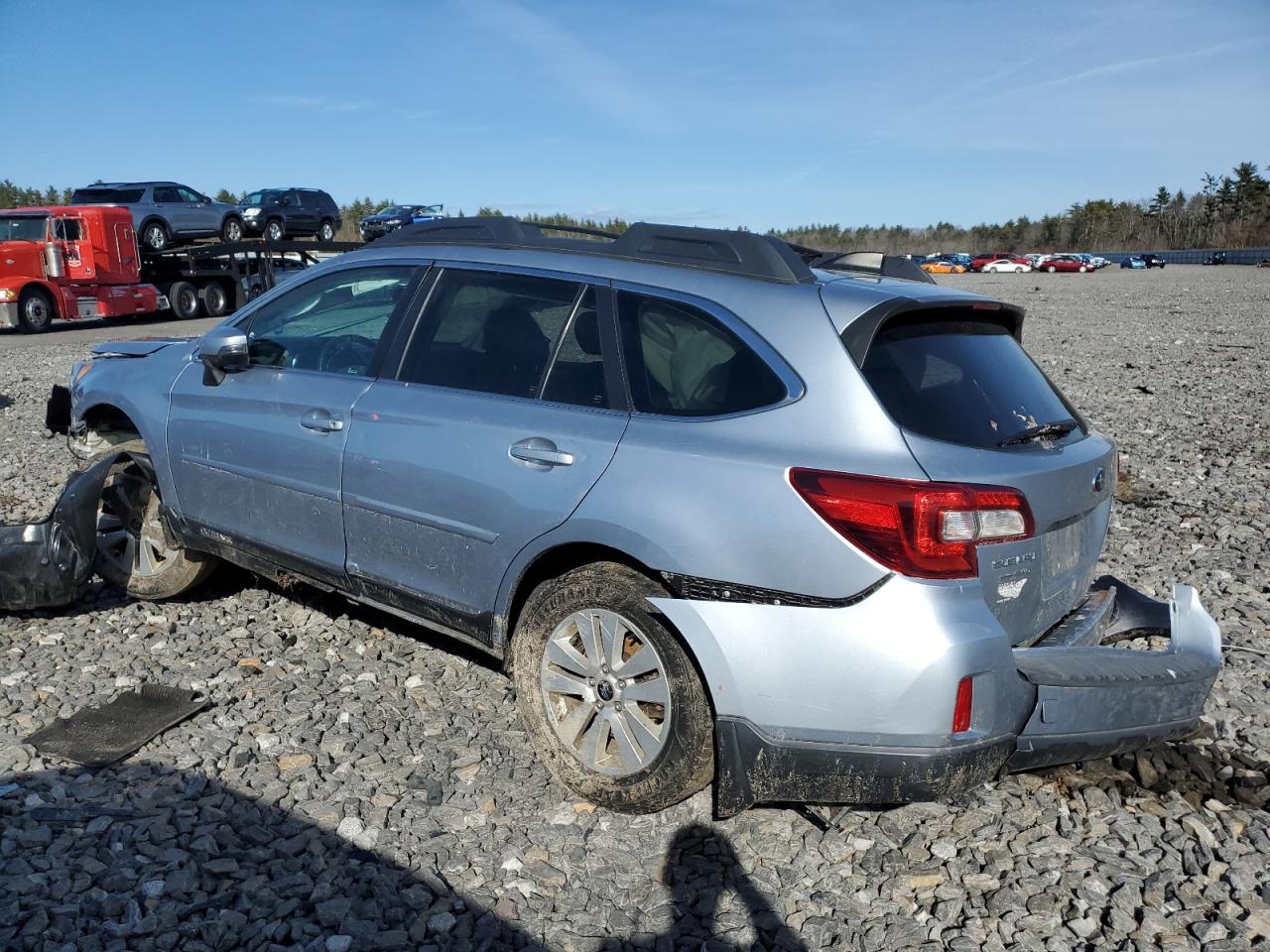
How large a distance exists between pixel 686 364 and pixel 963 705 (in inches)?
51.3

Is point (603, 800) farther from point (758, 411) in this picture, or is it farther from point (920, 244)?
point (920, 244)

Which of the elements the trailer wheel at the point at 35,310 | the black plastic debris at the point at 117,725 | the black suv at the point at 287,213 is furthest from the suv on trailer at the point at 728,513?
the black suv at the point at 287,213

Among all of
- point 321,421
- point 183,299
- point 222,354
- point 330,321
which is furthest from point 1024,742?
point 183,299

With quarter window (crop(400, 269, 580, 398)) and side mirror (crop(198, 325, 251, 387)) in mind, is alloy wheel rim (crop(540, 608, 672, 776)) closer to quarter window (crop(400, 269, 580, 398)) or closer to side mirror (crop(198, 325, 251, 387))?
quarter window (crop(400, 269, 580, 398))

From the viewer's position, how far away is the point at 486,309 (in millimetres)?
3875

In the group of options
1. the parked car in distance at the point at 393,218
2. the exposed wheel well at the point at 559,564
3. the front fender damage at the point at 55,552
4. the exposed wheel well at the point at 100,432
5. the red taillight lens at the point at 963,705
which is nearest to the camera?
the red taillight lens at the point at 963,705

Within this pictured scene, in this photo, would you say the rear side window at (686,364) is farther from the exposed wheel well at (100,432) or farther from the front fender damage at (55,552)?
the exposed wheel well at (100,432)

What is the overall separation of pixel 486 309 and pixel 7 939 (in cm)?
242

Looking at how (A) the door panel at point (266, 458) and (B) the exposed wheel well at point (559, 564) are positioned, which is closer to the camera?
(B) the exposed wheel well at point (559, 564)

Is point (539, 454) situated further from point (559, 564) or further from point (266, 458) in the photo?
point (266, 458)

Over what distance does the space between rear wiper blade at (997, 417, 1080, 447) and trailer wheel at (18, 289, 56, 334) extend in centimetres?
2298

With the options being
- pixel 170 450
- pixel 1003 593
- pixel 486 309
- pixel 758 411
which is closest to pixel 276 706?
pixel 170 450

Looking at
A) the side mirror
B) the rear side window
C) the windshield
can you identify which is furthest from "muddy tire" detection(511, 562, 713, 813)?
the windshield

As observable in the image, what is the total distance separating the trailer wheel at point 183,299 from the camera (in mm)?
24266
